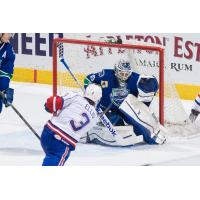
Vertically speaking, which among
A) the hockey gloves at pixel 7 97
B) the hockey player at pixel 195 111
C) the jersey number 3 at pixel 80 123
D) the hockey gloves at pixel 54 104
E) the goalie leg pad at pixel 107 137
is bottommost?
the goalie leg pad at pixel 107 137

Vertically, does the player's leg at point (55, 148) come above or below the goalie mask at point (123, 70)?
below

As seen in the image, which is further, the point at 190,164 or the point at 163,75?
the point at 163,75

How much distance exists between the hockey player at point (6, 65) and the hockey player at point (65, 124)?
898 mm

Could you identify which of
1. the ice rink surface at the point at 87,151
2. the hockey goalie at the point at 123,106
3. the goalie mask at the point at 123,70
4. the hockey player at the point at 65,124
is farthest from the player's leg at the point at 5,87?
the hockey player at the point at 65,124

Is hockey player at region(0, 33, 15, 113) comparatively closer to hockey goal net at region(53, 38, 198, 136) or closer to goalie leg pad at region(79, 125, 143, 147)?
hockey goal net at region(53, 38, 198, 136)

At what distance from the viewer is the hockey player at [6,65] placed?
6680 mm

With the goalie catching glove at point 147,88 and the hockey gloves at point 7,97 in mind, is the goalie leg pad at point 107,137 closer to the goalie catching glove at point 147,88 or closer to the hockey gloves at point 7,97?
the goalie catching glove at point 147,88

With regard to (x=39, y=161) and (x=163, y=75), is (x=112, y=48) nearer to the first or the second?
(x=163, y=75)

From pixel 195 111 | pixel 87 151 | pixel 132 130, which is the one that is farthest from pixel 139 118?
pixel 195 111

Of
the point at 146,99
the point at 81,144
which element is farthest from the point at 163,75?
the point at 81,144

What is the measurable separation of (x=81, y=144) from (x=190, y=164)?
70cm

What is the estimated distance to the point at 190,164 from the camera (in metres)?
6.16

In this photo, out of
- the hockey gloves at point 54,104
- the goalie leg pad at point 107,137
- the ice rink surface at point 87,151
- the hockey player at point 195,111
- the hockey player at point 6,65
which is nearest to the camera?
the hockey gloves at point 54,104

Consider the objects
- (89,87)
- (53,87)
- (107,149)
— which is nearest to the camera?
(89,87)
